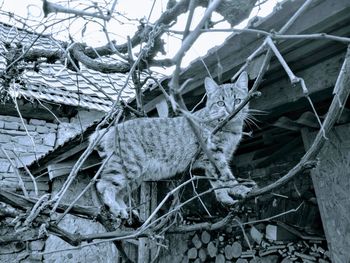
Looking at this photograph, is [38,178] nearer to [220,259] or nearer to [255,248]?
[220,259]

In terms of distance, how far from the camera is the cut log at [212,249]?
3904mm

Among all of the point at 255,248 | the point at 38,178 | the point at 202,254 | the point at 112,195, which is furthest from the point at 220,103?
the point at 38,178

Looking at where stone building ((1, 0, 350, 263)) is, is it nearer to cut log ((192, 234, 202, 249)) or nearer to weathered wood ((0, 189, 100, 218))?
cut log ((192, 234, 202, 249))

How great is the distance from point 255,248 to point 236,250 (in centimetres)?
22

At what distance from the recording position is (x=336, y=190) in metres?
2.27

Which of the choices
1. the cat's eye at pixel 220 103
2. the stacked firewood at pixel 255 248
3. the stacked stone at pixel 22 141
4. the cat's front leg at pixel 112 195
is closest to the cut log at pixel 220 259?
the stacked firewood at pixel 255 248

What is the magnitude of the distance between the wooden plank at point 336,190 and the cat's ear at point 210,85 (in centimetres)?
94

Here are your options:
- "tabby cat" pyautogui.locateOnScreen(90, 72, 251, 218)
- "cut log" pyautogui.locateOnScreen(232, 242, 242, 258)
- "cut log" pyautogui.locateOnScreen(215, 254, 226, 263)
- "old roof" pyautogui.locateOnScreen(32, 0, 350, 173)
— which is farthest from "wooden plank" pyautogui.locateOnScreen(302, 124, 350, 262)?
"cut log" pyautogui.locateOnScreen(215, 254, 226, 263)

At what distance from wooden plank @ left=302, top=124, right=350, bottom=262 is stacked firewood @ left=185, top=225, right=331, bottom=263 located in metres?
1.00

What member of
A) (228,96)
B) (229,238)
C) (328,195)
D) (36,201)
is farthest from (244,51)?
(229,238)

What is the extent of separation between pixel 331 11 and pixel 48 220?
1650 mm

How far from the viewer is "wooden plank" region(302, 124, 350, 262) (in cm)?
221

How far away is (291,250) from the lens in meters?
3.29

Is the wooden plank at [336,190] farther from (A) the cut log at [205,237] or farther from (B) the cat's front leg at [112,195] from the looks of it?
(A) the cut log at [205,237]
